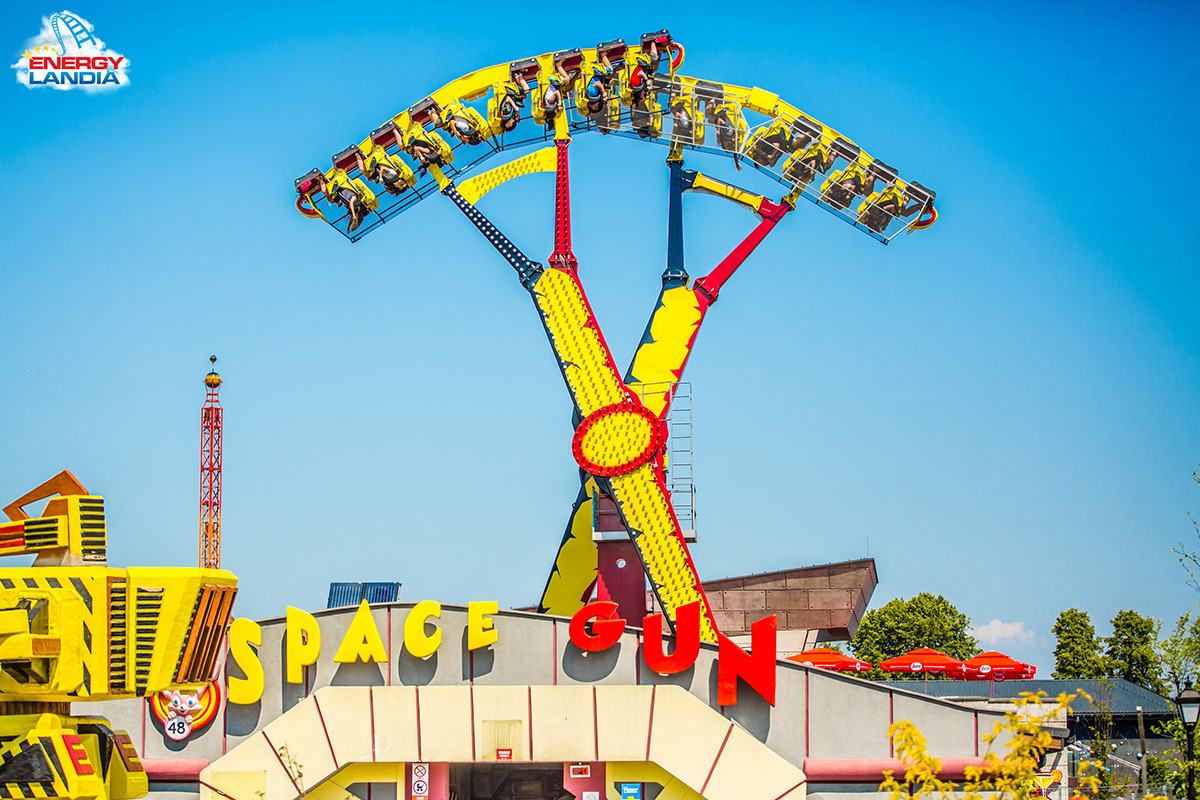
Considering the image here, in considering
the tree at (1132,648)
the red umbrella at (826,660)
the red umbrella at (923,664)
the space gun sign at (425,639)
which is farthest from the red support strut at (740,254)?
the tree at (1132,648)

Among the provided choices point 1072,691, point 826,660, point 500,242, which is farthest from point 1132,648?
point 500,242

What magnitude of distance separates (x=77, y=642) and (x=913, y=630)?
8866cm

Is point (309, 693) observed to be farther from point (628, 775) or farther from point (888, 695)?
point (888, 695)

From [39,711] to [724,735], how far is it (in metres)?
15.2

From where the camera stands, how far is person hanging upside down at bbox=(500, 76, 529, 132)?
125ft

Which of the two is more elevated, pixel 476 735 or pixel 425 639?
pixel 425 639

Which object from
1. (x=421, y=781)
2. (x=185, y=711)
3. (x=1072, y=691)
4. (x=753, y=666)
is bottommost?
(x=1072, y=691)

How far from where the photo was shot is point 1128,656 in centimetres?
8819

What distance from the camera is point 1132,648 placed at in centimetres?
8831

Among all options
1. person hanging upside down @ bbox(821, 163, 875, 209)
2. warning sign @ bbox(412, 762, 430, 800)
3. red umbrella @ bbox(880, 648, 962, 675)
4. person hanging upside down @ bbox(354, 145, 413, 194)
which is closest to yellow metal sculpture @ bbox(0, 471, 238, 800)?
warning sign @ bbox(412, 762, 430, 800)

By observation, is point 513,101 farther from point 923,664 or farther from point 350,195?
point 923,664

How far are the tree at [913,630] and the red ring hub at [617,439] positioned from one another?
70026mm

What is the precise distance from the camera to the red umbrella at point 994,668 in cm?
5231

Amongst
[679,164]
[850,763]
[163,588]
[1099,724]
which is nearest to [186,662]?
[163,588]
